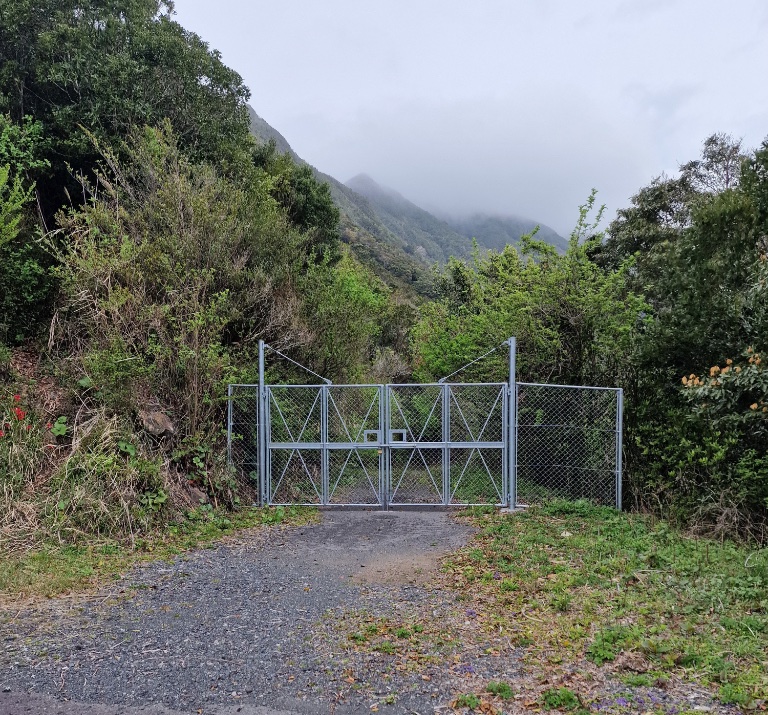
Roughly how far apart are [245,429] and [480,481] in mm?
4052

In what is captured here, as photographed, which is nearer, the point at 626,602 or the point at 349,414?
the point at 626,602

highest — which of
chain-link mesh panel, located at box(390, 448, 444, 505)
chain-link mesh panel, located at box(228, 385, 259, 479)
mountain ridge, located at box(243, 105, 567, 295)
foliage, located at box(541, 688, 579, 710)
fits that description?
mountain ridge, located at box(243, 105, 567, 295)

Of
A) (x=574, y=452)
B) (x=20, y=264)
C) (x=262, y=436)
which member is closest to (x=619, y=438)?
(x=574, y=452)

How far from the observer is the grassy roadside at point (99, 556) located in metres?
4.74

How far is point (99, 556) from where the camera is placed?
18.5 feet

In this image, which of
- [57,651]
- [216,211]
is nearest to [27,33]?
[216,211]

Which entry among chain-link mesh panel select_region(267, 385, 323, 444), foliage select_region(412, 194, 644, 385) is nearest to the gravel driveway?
chain-link mesh panel select_region(267, 385, 323, 444)

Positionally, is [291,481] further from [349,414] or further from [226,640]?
[226,640]

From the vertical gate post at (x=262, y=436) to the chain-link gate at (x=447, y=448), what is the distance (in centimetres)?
2

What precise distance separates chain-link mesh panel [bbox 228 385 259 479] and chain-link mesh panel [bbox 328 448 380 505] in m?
1.39

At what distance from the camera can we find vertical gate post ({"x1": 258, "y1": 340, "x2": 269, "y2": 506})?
8.19 m

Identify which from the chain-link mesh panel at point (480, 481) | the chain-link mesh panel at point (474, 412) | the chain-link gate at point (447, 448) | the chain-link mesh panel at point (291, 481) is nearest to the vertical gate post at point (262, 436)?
the chain-link gate at point (447, 448)

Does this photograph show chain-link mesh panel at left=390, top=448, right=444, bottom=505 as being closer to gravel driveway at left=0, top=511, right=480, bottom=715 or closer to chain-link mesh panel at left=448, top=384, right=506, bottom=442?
chain-link mesh panel at left=448, top=384, right=506, bottom=442

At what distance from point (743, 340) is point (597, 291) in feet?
9.82
